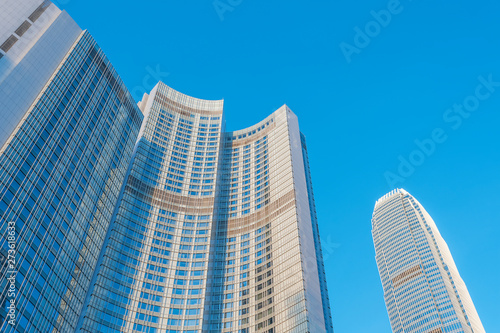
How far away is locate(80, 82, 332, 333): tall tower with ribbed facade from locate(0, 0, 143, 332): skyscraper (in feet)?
50.2

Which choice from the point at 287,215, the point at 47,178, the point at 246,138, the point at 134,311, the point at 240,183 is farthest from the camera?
the point at 246,138

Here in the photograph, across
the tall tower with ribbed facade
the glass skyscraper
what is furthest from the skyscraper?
the tall tower with ribbed facade

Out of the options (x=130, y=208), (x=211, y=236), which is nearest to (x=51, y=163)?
(x=130, y=208)

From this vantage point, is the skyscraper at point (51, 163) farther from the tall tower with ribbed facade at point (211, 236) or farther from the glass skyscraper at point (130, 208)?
the tall tower with ribbed facade at point (211, 236)

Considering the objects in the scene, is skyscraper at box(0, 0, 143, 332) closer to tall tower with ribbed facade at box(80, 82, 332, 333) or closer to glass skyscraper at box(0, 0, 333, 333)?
glass skyscraper at box(0, 0, 333, 333)

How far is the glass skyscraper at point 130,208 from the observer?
77.9 meters

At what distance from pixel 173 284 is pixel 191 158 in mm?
48719

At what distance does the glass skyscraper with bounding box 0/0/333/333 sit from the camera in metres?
77.9

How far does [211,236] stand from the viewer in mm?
129750

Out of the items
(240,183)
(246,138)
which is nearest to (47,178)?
(240,183)

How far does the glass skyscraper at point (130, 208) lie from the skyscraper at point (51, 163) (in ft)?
0.88

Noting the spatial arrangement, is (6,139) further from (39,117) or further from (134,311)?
(134,311)

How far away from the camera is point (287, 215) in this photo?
12375 cm

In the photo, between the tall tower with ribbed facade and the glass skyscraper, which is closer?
the glass skyscraper
